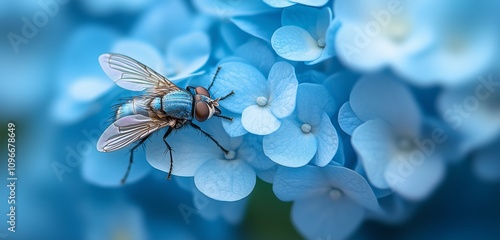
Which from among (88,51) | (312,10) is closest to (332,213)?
(312,10)

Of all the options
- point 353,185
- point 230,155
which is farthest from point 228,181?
point 353,185

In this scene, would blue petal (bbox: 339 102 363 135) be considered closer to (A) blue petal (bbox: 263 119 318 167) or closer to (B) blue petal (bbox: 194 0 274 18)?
(A) blue petal (bbox: 263 119 318 167)

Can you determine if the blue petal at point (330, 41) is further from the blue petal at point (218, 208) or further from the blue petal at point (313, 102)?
the blue petal at point (218, 208)

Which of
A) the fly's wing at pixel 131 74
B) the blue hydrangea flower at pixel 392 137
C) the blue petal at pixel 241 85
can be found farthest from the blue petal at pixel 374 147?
the fly's wing at pixel 131 74

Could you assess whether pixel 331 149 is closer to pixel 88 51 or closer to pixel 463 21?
pixel 463 21

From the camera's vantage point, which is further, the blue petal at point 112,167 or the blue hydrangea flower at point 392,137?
the blue petal at point 112,167

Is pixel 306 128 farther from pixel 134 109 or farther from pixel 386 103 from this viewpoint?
pixel 134 109
